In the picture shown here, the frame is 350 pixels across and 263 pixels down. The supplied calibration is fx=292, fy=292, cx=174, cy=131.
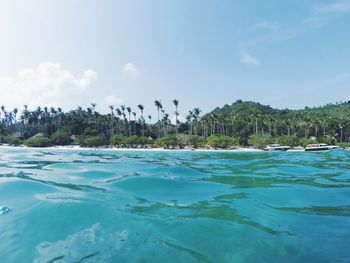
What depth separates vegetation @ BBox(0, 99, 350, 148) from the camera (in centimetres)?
6975

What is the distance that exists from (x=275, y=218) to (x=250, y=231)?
124 cm

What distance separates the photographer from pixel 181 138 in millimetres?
71438

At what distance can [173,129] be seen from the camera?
97875mm

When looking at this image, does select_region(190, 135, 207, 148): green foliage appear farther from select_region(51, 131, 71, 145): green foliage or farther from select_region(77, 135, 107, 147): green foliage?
select_region(51, 131, 71, 145): green foliage

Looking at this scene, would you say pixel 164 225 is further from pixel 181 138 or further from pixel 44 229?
pixel 181 138

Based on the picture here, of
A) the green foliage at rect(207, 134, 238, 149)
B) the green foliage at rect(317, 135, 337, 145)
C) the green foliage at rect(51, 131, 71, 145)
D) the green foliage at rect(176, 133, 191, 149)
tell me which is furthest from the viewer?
the green foliage at rect(51, 131, 71, 145)

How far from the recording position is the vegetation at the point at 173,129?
69.8 metres

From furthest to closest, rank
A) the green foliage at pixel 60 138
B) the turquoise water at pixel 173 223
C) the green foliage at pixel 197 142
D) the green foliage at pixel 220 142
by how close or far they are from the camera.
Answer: the green foliage at pixel 60 138
the green foliage at pixel 197 142
the green foliage at pixel 220 142
the turquoise water at pixel 173 223

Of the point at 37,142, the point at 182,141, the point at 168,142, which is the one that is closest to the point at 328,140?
the point at 182,141

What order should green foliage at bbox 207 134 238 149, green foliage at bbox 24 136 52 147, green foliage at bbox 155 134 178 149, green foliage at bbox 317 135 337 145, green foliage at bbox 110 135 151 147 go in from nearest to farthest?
1. green foliage at bbox 207 134 238 149
2. green foliage at bbox 155 134 178 149
3. green foliage at bbox 317 135 337 145
4. green foliage at bbox 24 136 52 147
5. green foliage at bbox 110 135 151 147

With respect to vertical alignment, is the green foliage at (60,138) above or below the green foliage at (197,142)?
above

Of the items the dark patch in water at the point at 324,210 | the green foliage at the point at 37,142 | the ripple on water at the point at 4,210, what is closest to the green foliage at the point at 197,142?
the green foliage at the point at 37,142

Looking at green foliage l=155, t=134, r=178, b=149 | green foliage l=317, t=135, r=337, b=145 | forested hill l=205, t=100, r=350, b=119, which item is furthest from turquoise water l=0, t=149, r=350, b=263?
forested hill l=205, t=100, r=350, b=119

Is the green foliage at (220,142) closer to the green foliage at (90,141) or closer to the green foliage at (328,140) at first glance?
the green foliage at (328,140)
